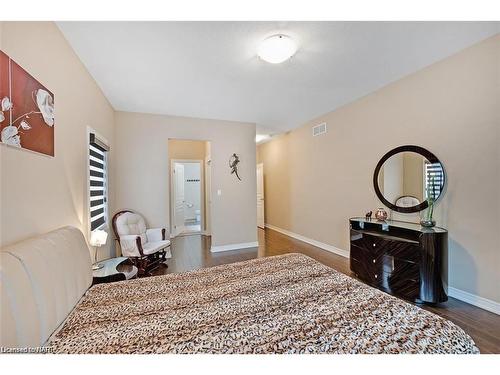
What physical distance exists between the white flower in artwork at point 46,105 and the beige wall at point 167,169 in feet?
7.98

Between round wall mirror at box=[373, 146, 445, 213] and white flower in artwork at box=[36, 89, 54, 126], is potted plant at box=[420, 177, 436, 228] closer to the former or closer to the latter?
round wall mirror at box=[373, 146, 445, 213]

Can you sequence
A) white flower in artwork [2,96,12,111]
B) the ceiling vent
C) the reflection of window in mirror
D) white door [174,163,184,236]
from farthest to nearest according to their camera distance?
white door [174,163,184,236] → the ceiling vent → the reflection of window in mirror → white flower in artwork [2,96,12,111]

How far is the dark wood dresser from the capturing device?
2209 millimetres

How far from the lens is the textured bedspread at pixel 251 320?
0.98m

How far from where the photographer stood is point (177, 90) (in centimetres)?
312

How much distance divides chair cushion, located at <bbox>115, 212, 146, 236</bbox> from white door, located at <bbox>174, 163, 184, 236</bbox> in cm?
216

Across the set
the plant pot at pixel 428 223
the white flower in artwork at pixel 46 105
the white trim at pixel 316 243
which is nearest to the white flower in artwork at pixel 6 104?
the white flower in artwork at pixel 46 105

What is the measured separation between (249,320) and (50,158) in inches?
70.3

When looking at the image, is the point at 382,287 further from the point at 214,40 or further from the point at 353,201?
the point at 214,40

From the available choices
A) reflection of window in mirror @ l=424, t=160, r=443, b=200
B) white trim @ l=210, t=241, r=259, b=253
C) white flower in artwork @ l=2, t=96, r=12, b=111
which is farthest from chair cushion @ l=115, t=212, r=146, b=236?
reflection of window in mirror @ l=424, t=160, r=443, b=200

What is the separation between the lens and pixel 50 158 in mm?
1594

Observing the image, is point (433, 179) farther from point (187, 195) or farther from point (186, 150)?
point (187, 195)
